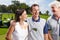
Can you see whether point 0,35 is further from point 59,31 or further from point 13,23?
point 59,31

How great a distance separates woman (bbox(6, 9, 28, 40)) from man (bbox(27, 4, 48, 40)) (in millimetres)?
103

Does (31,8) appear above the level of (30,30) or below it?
above

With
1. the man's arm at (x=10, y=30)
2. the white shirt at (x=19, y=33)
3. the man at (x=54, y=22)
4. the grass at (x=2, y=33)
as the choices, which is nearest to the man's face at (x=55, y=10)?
the man at (x=54, y=22)

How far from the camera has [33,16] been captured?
6617 millimetres

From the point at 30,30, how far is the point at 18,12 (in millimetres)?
434

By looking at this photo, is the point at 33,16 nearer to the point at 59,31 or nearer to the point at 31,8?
the point at 31,8

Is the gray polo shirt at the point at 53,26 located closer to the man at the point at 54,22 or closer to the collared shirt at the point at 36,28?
the man at the point at 54,22

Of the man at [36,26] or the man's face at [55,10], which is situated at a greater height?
the man's face at [55,10]

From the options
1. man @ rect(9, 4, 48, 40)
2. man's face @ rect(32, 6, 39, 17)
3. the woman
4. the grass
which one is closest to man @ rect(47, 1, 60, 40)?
man @ rect(9, 4, 48, 40)

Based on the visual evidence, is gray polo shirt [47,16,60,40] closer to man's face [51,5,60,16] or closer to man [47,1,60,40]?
man [47,1,60,40]

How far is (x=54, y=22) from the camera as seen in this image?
667cm

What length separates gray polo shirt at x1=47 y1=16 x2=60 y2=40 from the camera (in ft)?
21.8

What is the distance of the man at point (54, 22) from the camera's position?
6.63 metres

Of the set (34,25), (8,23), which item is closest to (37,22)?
(34,25)
